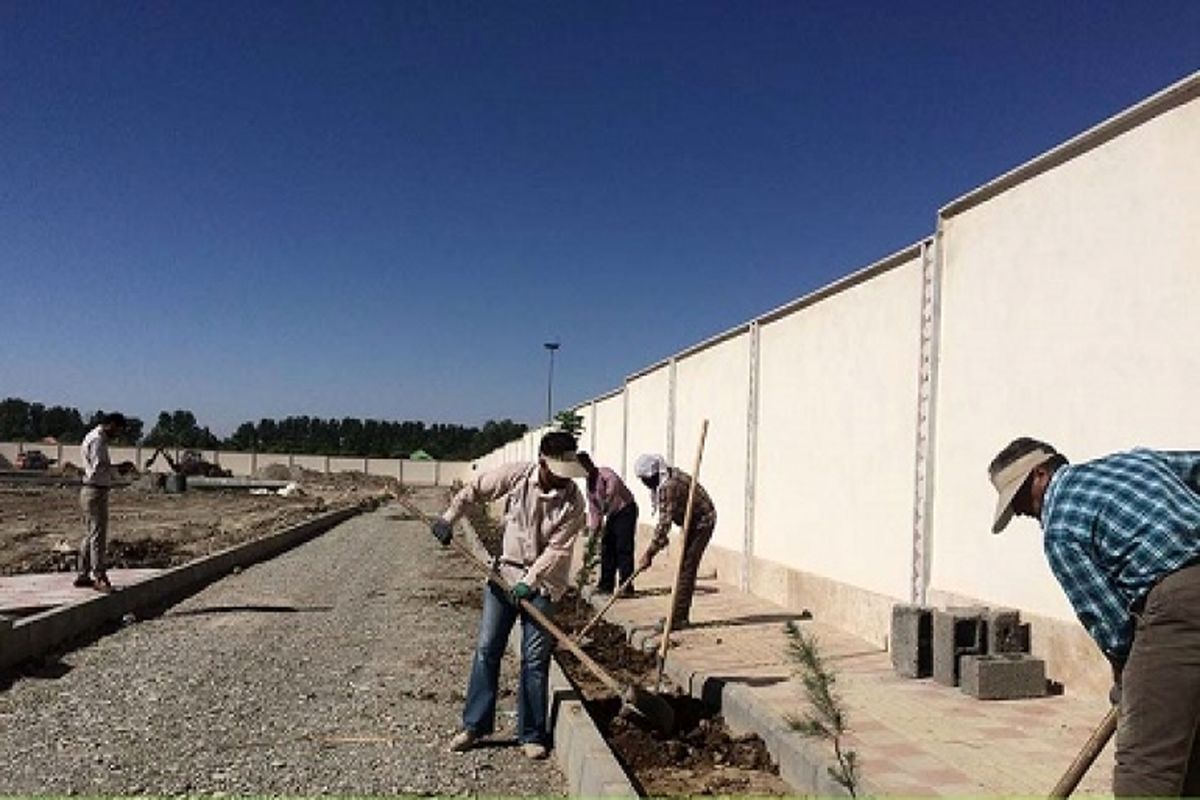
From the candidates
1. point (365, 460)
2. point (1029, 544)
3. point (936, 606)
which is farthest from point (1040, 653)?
point (365, 460)

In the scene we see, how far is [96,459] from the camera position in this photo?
399 inches

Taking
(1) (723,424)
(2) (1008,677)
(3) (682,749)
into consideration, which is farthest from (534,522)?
(1) (723,424)

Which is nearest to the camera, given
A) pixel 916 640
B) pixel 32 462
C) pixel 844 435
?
pixel 916 640

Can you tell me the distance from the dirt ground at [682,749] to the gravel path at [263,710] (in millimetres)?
493

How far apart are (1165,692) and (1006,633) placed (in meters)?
3.78

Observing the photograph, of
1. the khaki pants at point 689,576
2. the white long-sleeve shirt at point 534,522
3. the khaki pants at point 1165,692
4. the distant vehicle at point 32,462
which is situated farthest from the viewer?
the distant vehicle at point 32,462

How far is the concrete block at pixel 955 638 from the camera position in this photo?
21.4 feet

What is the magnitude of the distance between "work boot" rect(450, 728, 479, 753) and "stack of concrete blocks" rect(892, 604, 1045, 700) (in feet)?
9.17

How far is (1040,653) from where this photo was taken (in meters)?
6.41

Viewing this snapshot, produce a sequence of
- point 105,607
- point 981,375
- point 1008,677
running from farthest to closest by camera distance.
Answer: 1. point 105,607
2. point 981,375
3. point 1008,677

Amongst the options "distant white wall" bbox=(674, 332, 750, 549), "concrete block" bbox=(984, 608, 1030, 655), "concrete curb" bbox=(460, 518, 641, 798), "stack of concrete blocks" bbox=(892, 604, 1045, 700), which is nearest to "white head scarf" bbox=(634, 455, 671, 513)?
"stack of concrete blocks" bbox=(892, 604, 1045, 700)

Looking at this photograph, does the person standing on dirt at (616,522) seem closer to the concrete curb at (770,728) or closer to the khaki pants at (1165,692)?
the concrete curb at (770,728)

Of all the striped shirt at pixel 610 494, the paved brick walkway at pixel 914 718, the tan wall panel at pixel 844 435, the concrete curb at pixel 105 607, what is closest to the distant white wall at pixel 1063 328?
the tan wall panel at pixel 844 435

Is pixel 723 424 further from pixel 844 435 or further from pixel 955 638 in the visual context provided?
pixel 955 638
